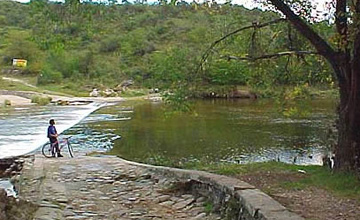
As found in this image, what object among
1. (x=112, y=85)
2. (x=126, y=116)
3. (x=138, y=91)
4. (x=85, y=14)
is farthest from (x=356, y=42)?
(x=112, y=85)

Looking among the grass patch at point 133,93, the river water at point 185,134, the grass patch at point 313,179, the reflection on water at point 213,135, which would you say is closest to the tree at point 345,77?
the grass patch at point 313,179

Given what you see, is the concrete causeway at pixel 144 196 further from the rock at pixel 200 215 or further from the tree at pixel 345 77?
the tree at pixel 345 77

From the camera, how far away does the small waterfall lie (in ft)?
84.3

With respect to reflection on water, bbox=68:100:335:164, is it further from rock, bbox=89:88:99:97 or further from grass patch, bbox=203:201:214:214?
rock, bbox=89:88:99:97

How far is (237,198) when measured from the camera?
24.8 ft

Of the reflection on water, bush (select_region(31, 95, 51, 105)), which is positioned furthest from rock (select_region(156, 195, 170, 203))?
bush (select_region(31, 95, 51, 105))

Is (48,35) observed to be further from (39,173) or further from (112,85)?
(112,85)

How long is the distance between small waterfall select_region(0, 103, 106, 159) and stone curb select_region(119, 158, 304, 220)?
14.1 m

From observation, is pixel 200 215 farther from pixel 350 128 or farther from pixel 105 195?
pixel 350 128

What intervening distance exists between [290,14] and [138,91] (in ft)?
218

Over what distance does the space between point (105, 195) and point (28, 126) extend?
26.9 meters

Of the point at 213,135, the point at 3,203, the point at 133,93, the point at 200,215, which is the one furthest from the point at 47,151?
the point at 133,93

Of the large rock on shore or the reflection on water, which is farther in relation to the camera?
the reflection on water

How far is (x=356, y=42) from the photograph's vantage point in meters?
9.79
